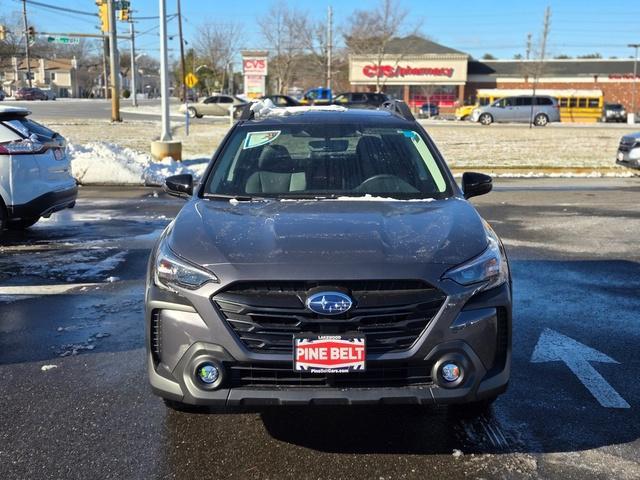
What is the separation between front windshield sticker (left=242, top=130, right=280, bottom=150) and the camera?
15.8 ft

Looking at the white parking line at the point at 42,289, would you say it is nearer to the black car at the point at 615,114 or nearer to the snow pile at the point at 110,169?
the snow pile at the point at 110,169

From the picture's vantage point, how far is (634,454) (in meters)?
3.34

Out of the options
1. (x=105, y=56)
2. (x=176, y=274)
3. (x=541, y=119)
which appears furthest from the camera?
(x=105, y=56)

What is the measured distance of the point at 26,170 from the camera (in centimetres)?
783

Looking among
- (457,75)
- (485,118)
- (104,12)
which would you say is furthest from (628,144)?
(457,75)

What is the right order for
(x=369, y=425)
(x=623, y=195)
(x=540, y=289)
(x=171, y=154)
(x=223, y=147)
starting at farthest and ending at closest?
(x=171, y=154)
(x=623, y=195)
(x=540, y=289)
(x=223, y=147)
(x=369, y=425)

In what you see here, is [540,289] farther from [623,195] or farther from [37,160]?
[623,195]

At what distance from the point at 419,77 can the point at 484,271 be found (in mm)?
65912

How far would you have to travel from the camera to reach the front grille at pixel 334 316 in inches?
119

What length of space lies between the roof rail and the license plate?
260 centimetres

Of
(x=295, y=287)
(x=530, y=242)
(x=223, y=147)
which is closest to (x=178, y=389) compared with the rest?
(x=295, y=287)

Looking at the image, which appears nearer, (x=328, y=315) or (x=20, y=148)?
(x=328, y=315)

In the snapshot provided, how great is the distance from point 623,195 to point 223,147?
10630mm

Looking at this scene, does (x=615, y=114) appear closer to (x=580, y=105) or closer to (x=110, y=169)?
(x=580, y=105)
